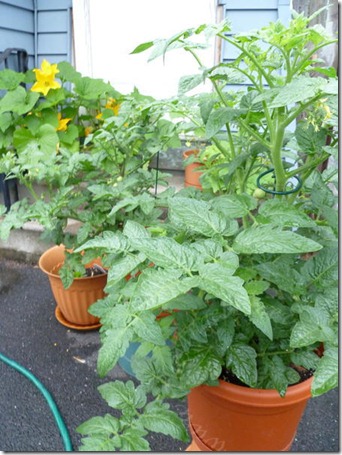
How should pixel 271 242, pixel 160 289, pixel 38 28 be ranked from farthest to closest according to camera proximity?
pixel 38 28 → pixel 271 242 → pixel 160 289

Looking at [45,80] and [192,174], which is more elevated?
[45,80]

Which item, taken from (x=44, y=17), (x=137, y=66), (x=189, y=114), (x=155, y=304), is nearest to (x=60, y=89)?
(x=137, y=66)

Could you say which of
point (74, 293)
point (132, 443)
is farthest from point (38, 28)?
point (132, 443)

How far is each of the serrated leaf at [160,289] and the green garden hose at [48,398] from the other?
41.8 inches

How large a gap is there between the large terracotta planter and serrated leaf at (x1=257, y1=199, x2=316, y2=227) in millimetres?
1119

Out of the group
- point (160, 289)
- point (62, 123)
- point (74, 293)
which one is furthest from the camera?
point (62, 123)

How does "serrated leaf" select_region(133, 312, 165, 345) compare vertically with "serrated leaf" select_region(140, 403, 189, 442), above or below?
above

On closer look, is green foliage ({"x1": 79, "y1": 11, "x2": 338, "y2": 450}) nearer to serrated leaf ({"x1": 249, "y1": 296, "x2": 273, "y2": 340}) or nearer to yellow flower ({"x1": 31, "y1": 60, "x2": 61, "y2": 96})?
serrated leaf ({"x1": 249, "y1": 296, "x2": 273, "y2": 340})

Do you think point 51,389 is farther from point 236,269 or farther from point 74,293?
point 236,269

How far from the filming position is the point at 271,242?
63 cm

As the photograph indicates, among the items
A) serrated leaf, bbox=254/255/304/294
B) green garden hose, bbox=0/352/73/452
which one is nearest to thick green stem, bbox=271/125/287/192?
serrated leaf, bbox=254/255/304/294

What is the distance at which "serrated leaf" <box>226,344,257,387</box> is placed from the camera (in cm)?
80

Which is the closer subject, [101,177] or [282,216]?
[282,216]

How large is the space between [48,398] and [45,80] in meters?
1.82
